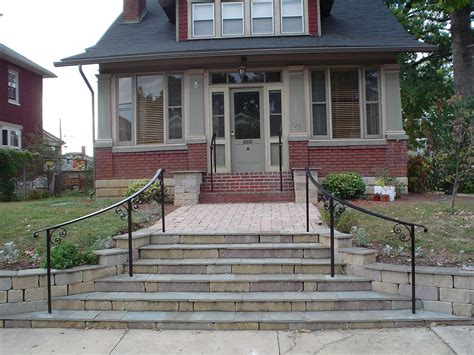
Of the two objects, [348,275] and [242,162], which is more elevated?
[242,162]

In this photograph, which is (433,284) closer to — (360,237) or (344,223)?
(360,237)

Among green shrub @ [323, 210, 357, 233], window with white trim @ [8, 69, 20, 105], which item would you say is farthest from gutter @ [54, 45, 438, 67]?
window with white trim @ [8, 69, 20, 105]

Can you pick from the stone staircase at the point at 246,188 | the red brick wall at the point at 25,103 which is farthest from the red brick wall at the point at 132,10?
the red brick wall at the point at 25,103

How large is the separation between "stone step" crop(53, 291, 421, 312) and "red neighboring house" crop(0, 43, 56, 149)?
17.8m

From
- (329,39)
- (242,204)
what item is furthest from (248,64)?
(242,204)

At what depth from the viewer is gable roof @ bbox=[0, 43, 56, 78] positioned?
20.3 metres

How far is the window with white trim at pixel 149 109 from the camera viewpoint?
11672mm

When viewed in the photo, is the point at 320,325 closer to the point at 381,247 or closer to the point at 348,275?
the point at 348,275

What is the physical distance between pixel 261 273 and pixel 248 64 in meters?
7.36

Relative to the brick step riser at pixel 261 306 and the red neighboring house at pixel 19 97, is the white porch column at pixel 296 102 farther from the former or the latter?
the red neighboring house at pixel 19 97

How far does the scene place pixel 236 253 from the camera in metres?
5.62

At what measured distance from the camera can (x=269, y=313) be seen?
4.60 meters

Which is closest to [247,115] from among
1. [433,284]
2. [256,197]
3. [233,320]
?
[256,197]

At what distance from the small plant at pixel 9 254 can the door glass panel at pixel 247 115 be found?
7.07m
